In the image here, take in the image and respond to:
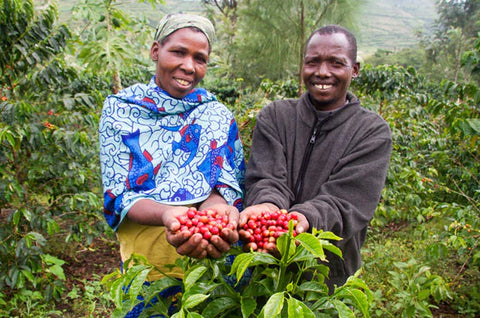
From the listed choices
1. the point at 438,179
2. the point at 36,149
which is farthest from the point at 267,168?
the point at 438,179

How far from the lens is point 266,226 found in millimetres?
1170

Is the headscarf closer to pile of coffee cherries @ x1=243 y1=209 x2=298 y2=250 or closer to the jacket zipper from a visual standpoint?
the jacket zipper

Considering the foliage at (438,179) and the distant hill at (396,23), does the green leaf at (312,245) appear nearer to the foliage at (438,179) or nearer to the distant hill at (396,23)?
the foliage at (438,179)

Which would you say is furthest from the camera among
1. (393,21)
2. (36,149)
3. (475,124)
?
(393,21)

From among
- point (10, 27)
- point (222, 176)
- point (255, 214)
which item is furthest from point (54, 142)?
point (255, 214)

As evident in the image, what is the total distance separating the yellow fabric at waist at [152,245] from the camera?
1418 mm

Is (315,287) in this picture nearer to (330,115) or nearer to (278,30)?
Result: (330,115)

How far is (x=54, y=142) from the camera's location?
277 cm

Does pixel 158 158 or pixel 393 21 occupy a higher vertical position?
pixel 393 21

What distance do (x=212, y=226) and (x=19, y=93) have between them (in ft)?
7.52

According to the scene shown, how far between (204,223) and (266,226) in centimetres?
19

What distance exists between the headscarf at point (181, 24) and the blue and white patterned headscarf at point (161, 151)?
0.20 metres

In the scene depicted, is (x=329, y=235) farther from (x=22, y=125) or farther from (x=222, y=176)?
(x=22, y=125)

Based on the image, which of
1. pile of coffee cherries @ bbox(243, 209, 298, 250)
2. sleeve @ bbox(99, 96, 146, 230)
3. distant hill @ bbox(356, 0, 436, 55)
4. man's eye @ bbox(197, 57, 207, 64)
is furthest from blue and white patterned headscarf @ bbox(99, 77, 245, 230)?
distant hill @ bbox(356, 0, 436, 55)
